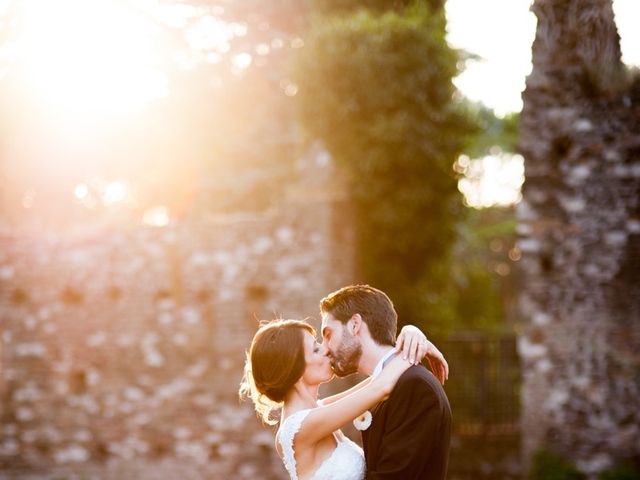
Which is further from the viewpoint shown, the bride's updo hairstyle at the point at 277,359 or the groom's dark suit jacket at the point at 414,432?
the bride's updo hairstyle at the point at 277,359

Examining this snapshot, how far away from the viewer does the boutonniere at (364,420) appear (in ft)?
14.8

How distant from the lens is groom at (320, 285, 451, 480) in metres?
4.09

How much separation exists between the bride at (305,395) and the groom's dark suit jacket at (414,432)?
0.25 m

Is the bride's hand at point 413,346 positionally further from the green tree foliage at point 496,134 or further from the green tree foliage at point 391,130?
the green tree foliage at point 496,134

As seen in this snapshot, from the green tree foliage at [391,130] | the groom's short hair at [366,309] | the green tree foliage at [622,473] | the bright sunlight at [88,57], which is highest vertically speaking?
the bright sunlight at [88,57]

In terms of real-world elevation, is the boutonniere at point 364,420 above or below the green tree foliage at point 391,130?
below

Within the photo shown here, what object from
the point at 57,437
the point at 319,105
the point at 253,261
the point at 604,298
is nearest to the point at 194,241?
the point at 253,261

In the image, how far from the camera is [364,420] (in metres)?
4.53

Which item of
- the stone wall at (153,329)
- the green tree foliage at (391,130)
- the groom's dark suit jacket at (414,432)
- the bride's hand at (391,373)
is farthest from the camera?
the stone wall at (153,329)

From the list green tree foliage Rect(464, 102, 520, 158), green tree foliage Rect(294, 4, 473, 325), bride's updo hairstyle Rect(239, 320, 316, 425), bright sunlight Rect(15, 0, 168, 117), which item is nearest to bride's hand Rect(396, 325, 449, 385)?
bride's updo hairstyle Rect(239, 320, 316, 425)

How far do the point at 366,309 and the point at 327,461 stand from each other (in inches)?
31.9


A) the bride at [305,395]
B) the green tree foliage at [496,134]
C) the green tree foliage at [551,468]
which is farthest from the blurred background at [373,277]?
the green tree foliage at [496,134]

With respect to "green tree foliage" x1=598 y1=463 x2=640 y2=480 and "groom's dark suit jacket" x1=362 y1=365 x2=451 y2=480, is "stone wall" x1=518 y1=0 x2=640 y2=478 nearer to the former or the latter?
"green tree foliage" x1=598 y1=463 x2=640 y2=480

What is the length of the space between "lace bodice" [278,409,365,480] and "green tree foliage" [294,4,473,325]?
573 centimetres
